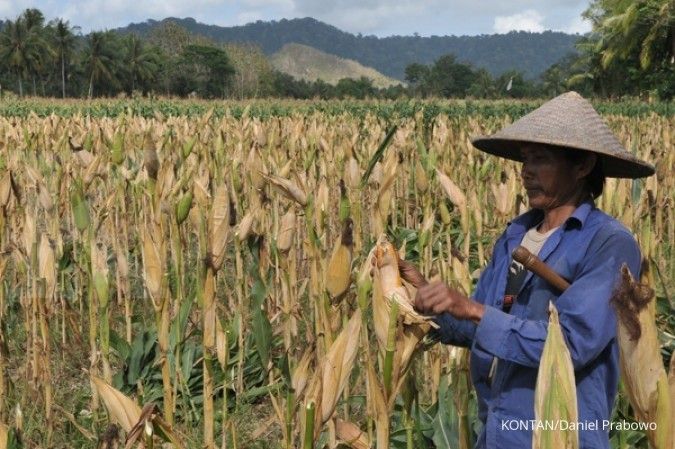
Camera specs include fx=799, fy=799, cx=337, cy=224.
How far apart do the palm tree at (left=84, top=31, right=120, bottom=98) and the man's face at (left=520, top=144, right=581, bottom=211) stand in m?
73.1

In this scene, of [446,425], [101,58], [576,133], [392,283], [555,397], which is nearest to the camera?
[555,397]

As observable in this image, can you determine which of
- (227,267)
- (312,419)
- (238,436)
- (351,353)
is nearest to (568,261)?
(351,353)

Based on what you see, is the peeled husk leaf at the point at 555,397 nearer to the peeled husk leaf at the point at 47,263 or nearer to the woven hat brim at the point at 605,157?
the woven hat brim at the point at 605,157

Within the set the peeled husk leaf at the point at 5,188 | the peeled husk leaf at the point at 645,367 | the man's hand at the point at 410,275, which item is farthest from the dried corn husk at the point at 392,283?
the peeled husk leaf at the point at 5,188

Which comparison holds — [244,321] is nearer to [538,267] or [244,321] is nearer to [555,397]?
[538,267]

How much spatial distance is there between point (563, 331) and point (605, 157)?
51 centimetres

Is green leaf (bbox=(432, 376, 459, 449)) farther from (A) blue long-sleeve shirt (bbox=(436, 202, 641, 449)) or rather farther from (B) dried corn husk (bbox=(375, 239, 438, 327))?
(B) dried corn husk (bbox=(375, 239, 438, 327))

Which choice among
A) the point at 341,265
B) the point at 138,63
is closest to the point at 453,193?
the point at 341,265

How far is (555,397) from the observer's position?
36.2 inches

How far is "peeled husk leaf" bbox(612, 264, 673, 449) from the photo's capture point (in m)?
0.91

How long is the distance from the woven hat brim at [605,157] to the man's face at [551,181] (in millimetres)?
37

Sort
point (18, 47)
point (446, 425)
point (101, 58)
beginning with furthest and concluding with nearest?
point (101, 58) < point (18, 47) < point (446, 425)

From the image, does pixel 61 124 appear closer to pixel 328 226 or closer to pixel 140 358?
pixel 328 226

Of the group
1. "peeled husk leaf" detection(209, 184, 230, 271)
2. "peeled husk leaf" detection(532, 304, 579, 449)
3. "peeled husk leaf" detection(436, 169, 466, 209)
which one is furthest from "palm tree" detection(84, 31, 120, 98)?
"peeled husk leaf" detection(532, 304, 579, 449)
